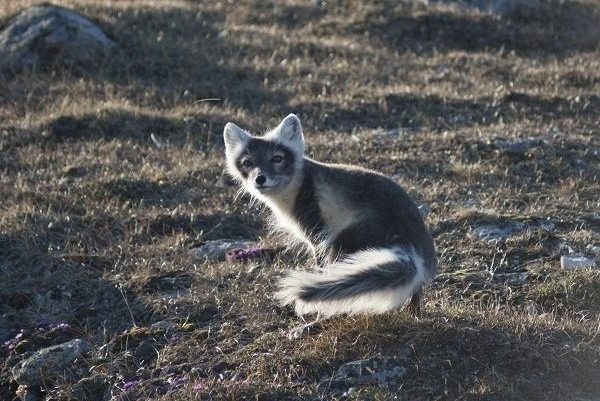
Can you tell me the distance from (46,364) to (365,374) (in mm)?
2240

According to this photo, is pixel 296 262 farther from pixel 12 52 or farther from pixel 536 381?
pixel 12 52

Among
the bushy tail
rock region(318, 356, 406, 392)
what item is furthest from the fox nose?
rock region(318, 356, 406, 392)

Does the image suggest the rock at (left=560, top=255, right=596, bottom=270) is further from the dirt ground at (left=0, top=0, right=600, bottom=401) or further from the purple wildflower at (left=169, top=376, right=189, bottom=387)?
the purple wildflower at (left=169, top=376, right=189, bottom=387)

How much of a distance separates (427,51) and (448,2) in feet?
6.92

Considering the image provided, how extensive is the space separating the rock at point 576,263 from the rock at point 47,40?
796 cm

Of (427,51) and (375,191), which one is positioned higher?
(375,191)

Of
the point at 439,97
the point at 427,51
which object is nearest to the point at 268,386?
the point at 439,97

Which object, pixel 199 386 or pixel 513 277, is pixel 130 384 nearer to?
pixel 199 386

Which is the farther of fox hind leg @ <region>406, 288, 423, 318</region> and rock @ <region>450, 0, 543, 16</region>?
rock @ <region>450, 0, 543, 16</region>

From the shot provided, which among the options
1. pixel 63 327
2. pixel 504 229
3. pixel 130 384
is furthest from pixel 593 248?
pixel 63 327

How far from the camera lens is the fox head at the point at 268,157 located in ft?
22.0

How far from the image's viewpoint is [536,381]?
553 cm

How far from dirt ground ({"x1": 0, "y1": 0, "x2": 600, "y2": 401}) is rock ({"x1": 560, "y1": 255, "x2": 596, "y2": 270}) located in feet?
0.43

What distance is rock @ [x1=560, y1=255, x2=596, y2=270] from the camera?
703cm
